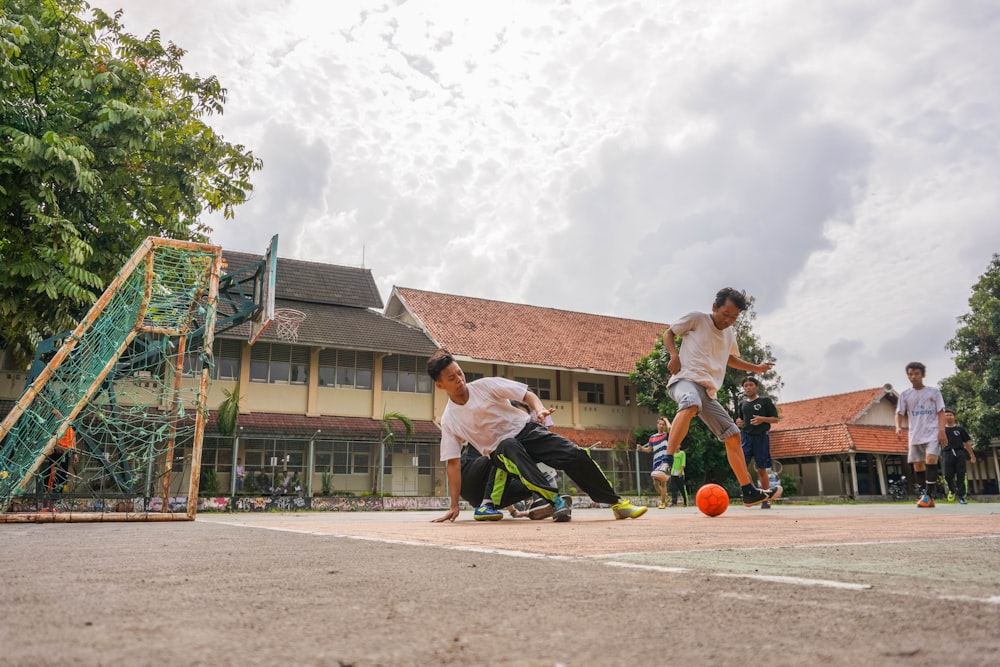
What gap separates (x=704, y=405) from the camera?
7418 millimetres

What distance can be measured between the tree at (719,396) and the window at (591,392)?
1.52m

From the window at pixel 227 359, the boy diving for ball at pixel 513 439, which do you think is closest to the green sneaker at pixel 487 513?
the boy diving for ball at pixel 513 439

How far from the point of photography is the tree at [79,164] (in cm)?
1133

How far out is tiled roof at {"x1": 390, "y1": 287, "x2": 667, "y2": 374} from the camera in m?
29.9

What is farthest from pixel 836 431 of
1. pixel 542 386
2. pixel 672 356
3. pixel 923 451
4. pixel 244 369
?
pixel 672 356

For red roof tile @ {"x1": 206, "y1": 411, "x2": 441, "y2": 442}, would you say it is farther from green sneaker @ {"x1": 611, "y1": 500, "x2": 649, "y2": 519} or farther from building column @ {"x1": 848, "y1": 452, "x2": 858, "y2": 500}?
green sneaker @ {"x1": 611, "y1": 500, "x2": 649, "y2": 519}

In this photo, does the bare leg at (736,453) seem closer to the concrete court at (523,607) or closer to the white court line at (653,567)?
the concrete court at (523,607)

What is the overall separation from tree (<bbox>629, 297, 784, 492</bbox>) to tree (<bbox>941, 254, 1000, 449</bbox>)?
819 centimetres

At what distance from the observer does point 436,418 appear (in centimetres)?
2869

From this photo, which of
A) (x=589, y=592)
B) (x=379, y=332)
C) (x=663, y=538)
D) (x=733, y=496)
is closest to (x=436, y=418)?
(x=379, y=332)

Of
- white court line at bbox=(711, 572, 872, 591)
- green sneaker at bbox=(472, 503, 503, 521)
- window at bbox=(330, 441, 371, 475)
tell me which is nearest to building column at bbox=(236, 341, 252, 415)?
window at bbox=(330, 441, 371, 475)

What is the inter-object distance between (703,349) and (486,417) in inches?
86.7

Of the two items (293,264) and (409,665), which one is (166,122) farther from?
(293,264)

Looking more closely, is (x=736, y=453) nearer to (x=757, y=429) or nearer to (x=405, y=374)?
(x=757, y=429)
